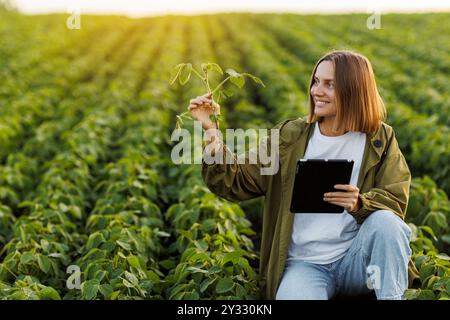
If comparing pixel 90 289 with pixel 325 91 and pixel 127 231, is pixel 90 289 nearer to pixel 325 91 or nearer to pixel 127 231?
pixel 127 231

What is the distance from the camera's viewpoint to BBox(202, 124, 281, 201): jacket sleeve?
3074 millimetres

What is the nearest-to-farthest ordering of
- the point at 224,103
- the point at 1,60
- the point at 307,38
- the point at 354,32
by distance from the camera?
the point at 224,103
the point at 1,60
the point at 307,38
the point at 354,32

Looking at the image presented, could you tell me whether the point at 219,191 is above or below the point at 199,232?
above

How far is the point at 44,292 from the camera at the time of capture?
313 centimetres

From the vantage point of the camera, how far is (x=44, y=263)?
3.62 meters

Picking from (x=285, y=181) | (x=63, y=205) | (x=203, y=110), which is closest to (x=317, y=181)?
(x=285, y=181)

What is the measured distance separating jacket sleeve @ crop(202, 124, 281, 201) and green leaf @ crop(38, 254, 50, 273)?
1032mm

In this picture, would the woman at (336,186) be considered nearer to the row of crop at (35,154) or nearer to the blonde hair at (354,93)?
the blonde hair at (354,93)

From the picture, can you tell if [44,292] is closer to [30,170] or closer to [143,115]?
[30,170]

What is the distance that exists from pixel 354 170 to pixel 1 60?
11.9 meters

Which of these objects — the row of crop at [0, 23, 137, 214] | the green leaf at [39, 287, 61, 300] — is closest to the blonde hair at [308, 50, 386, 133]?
the green leaf at [39, 287, 61, 300]

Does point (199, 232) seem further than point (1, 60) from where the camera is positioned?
No

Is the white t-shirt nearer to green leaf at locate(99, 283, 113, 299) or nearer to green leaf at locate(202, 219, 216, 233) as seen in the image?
green leaf at locate(99, 283, 113, 299)
